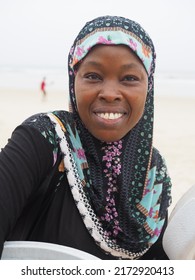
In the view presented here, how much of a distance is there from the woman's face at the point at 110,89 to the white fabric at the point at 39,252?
1.41 ft

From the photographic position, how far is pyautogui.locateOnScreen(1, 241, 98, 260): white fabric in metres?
0.92

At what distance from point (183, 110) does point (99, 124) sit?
32.8 feet

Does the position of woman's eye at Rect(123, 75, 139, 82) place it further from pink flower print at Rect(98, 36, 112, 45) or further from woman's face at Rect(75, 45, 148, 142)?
pink flower print at Rect(98, 36, 112, 45)

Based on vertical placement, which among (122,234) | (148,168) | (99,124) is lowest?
(122,234)

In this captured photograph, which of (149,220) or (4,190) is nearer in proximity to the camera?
(4,190)

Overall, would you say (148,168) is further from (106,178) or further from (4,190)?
(4,190)

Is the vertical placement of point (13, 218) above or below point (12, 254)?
above

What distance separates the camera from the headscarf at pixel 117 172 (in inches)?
44.8

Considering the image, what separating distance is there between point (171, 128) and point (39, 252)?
22.6 ft

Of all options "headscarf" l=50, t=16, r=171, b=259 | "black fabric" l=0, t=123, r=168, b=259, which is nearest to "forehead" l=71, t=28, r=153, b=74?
"headscarf" l=50, t=16, r=171, b=259
